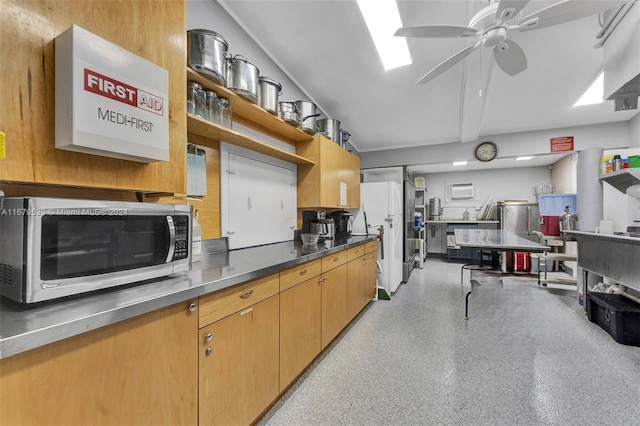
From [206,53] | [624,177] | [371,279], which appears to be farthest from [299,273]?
[624,177]

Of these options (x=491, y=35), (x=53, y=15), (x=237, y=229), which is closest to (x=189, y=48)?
(x=53, y=15)

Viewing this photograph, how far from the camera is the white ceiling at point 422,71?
202 cm

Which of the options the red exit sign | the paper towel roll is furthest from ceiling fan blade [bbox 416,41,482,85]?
the paper towel roll

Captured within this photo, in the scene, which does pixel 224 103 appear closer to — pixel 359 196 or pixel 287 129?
pixel 287 129

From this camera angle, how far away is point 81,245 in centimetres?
88

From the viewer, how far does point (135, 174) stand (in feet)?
3.66

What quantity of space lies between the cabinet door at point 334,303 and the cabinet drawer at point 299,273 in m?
0.16

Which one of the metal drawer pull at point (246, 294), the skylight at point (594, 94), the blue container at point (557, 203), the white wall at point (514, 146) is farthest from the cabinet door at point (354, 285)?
the blue container at point (557, 203)

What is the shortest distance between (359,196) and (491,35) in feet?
8.47

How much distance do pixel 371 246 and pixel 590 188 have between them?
3601 mm

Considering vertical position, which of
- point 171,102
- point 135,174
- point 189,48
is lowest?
point 135,174

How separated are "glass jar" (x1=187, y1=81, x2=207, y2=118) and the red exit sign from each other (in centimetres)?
532

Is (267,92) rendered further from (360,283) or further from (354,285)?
(360,283)

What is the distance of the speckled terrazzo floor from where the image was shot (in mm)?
1622
